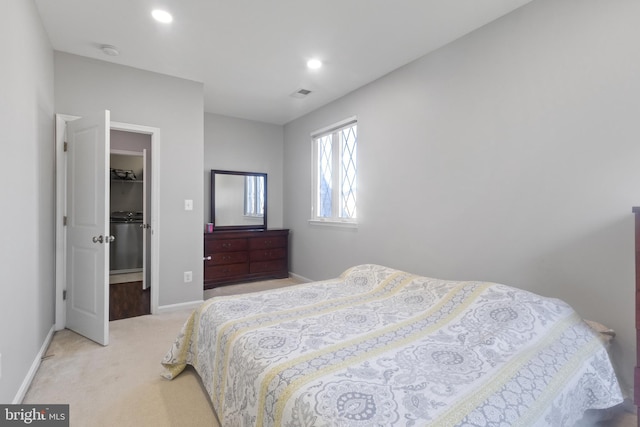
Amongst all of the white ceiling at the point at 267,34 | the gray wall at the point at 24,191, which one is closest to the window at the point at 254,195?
the white ceiling at the point at 267,34

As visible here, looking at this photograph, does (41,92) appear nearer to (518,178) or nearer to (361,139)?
(361,139)

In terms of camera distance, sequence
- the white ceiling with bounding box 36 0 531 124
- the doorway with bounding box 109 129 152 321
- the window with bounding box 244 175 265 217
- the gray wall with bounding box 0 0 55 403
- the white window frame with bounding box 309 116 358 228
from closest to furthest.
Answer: the gray wall with bounding box 0 0 55 403 → the white ceiling with bounding box 36 0 531 124 → the white window frame with bounding box 309 116 358 228 → the doorway with bounding box 109 129 152 321 → the window with bounding box 244 175 265 217

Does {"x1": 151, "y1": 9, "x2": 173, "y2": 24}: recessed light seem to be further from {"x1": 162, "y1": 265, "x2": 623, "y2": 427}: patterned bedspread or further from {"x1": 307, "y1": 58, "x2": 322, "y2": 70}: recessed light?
{"x1": 162, "y1": 265, "x2": 623, "y2": 427}: patterned bedspread

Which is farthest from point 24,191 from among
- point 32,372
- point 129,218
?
point 129,218

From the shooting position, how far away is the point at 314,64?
293 centimetres

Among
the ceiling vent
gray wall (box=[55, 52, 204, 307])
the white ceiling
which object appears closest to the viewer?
the white ceiling

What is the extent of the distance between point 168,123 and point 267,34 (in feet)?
4.96

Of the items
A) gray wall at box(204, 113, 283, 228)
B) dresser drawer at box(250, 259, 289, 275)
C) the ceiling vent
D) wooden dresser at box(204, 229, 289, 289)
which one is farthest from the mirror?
the ceiling vent

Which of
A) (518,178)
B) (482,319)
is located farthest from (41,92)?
(518,178)

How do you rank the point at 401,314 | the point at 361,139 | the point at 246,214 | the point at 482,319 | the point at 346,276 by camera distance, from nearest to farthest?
1. the point at 482,319
2. the point at 401,314
3. the point at 346,276
4. the point at 361,139
5. the point at 246,214

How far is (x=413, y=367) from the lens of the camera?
1.16 meters

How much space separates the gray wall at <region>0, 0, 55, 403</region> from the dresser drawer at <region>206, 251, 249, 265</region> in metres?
1.70

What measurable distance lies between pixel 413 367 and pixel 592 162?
164 cm

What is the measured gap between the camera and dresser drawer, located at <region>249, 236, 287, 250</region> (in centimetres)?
433
